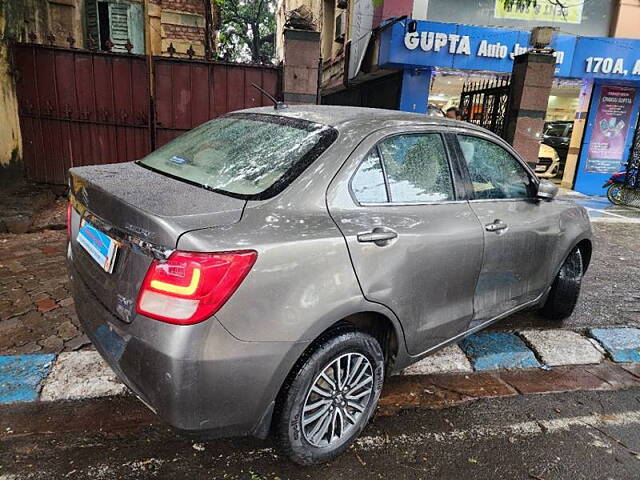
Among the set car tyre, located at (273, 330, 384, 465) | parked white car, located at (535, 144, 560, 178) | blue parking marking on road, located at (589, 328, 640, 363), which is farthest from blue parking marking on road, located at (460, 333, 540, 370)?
parked white car, located at (535, 144, 560, 178)

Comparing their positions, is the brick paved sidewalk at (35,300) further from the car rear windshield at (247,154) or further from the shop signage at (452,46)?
the shop signage at (452,46)

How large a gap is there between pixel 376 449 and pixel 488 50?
10224 millimetres

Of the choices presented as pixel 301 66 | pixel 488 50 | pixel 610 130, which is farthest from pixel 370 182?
pixel 610 130

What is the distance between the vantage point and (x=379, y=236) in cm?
236

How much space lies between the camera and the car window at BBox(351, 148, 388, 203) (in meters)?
2.45

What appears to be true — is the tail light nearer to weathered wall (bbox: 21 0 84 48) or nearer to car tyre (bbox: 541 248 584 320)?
car tyre (bbox: 541 248 584 320)

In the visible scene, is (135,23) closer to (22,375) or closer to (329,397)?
(22,375)

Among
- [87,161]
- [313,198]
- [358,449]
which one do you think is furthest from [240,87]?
[358,449]

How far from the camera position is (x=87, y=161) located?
6.88 meters

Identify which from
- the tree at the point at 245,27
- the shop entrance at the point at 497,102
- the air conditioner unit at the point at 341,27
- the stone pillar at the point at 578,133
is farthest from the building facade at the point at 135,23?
the tree at the point at 245,27

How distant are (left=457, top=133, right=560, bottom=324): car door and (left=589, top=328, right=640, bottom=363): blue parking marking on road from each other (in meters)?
0.84

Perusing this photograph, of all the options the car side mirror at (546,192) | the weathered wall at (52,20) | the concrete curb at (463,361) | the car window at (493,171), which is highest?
the weathered wall at (52,20)

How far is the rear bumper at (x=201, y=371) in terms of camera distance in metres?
1.87

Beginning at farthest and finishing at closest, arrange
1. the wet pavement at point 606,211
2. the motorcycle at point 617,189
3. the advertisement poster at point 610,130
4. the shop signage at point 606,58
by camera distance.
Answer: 1. the advertisement poster at point 610,130
2. the motorcycle at point 617,189
3. the shop signage at point 606,58
4. the wet pavement at point 606,211
